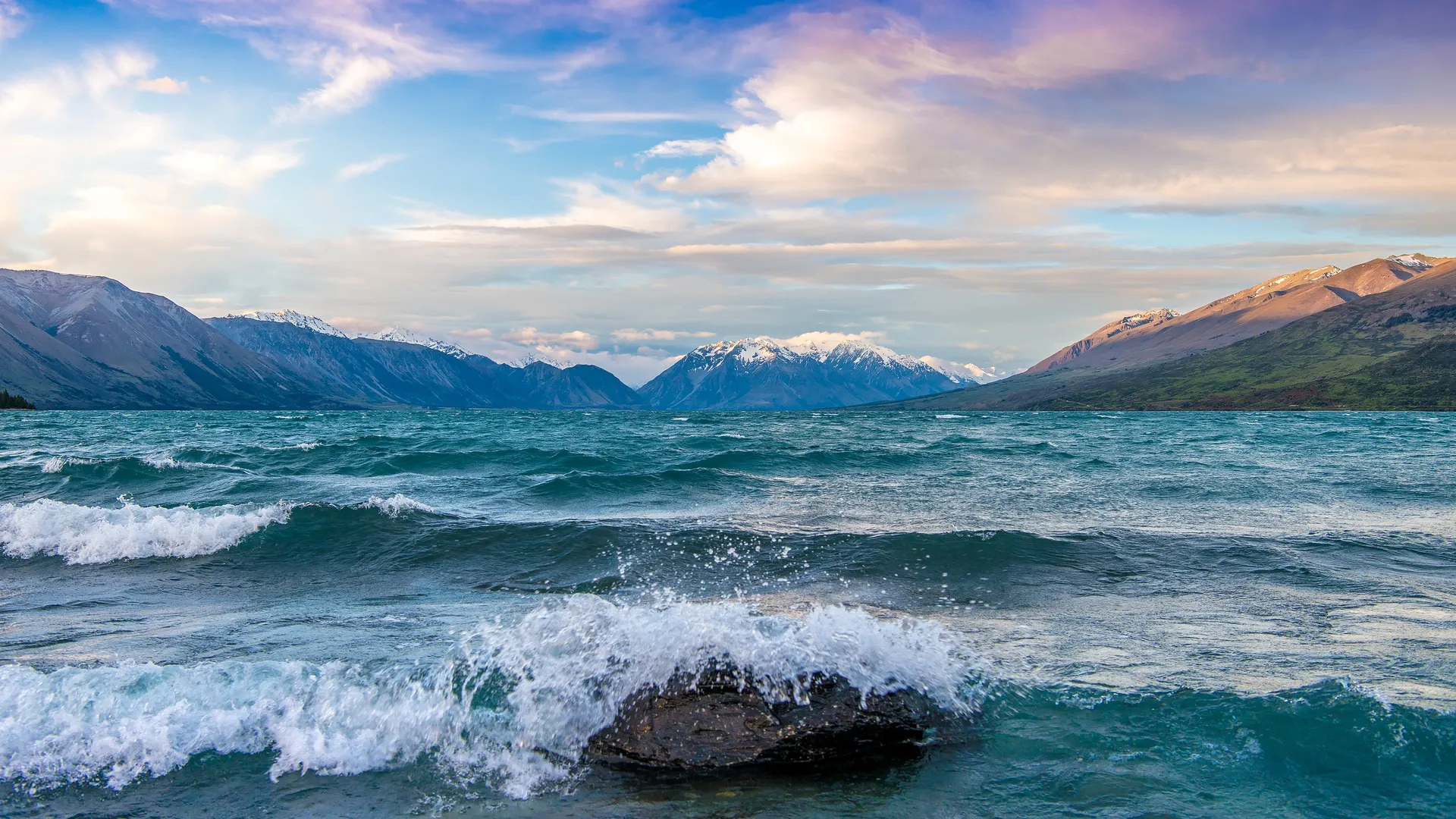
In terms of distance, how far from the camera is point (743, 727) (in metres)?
8.99

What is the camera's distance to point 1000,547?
2011cm

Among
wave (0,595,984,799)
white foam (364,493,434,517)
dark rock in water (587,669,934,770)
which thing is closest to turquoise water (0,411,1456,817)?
wave (0,595,984,799)

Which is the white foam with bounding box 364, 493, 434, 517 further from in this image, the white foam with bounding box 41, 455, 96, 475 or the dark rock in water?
the white foam with bounding box 41, 455, 96, 475

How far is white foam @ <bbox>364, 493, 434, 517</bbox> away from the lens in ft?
82.8

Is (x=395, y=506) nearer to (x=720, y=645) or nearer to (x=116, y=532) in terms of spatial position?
(x=116, y=532)

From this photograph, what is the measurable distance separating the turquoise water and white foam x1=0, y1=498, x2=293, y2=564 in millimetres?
115

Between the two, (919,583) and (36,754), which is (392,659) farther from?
(919,583)

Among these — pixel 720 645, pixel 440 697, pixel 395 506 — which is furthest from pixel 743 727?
pixel 395 506

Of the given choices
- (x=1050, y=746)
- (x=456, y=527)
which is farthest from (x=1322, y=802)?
(x=456, y=527)

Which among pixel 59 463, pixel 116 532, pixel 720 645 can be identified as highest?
pixel 59 463

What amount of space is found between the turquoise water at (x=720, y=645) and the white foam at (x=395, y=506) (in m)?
0.20

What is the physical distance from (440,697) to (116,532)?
1729cm

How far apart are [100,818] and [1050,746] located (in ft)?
32.2

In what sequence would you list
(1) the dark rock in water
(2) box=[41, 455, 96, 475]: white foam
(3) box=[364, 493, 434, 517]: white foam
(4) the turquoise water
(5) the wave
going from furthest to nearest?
(2) box=[41, 455, 96, 475]: white foam, (3) box=[364, 493, 434, 517]: white foam, (5) the wave, (1) the dark rock in water, (4) the turquoise water
